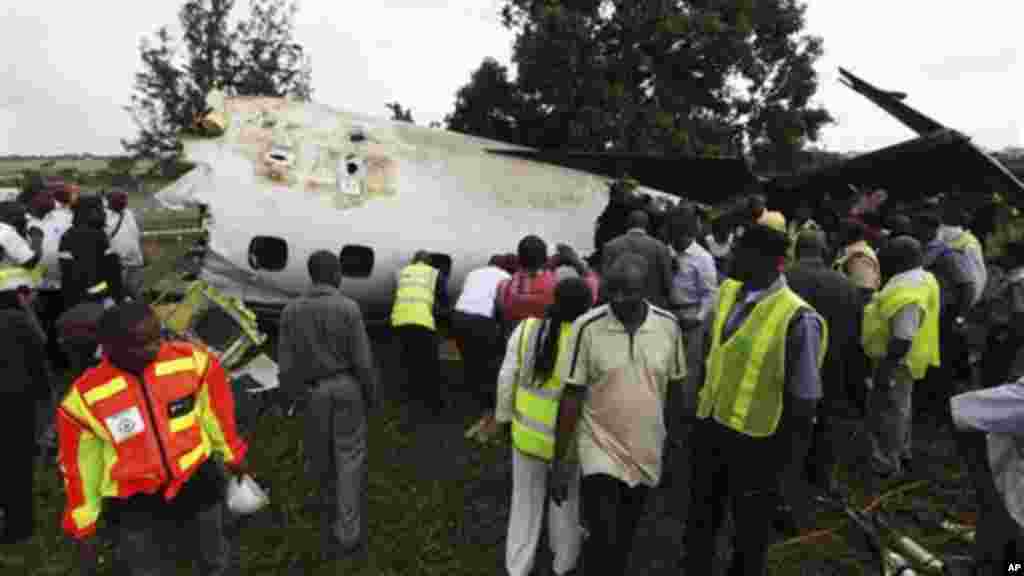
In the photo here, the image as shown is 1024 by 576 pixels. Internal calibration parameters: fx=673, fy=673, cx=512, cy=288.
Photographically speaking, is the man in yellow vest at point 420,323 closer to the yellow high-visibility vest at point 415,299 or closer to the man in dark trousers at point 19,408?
the yellow high-visibility vest at point 415,299

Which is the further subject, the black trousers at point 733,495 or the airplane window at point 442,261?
the airplane window at point 442,261

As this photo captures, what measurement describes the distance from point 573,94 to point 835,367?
14649mm

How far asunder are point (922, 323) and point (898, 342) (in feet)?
1.13

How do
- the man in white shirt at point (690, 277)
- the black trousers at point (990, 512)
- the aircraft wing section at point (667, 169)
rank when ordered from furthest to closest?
1. the aircraft wing section at point (667, 169)
2. the man in white shirt at point (690, 277)
3. the black trousers at point (990, 512)

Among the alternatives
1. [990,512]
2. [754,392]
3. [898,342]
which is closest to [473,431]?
[754,392]

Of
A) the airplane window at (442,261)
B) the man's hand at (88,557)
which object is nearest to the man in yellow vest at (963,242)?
the airplane window at (442,261)

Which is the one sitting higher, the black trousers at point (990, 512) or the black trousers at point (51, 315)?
the black trousers at point (990, 512)

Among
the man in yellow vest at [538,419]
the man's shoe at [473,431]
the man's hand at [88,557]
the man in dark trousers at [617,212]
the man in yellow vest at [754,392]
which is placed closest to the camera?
the man in yellow vest at [754,392]

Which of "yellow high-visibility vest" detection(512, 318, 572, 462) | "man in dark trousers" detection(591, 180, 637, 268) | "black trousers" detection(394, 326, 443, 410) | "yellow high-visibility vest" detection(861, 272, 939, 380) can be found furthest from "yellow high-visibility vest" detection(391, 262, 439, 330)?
"yellow high-visibility vest" detection(861, 272, 939, 380)

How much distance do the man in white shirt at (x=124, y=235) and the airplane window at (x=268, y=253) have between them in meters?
1.87

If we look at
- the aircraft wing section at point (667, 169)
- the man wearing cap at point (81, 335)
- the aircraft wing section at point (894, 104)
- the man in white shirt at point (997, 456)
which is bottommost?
the man wearing cap at point (81, 335)

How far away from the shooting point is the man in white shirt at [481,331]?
7.50m

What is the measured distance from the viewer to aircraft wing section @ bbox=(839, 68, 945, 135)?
10.7 meters

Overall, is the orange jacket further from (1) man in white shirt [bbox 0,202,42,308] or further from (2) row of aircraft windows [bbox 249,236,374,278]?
(2) row of aircraft windows [bbox 249,236,374,278]
